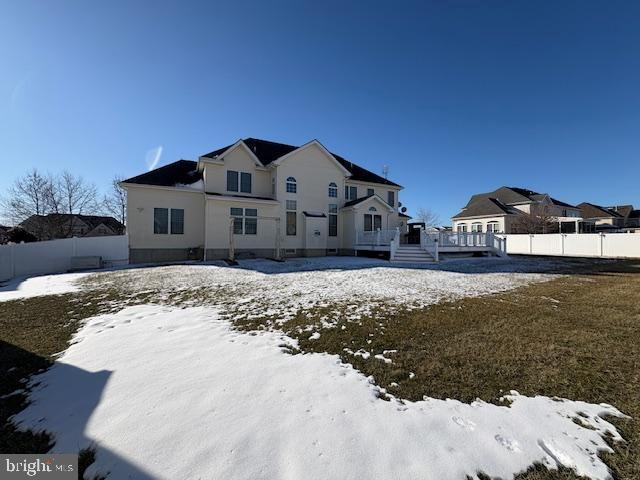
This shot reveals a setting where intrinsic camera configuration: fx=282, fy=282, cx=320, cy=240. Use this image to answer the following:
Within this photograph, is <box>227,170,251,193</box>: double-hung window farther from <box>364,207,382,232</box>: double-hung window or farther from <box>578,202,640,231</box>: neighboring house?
<box>578,202,640,231</box>: neighboring house

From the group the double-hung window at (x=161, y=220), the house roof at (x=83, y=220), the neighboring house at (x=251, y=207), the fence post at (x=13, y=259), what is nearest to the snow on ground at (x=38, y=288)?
the fence post at (x=13, y=259)

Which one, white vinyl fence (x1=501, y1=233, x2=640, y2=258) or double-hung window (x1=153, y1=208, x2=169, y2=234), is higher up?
double-hung window (x1=153, y1=208, x2=169, y2=234)

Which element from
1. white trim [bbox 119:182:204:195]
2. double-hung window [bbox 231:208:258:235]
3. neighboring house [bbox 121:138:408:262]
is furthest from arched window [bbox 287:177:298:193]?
white trim [bbox 119:182:204:195]

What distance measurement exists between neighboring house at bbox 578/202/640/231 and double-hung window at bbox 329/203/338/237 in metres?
48.6

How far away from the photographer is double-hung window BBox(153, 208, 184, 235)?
16.4 meters

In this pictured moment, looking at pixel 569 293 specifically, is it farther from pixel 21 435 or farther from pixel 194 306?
pixel 21 435

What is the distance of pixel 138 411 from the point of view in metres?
2.68

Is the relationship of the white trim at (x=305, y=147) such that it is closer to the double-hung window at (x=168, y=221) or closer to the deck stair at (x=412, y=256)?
the double-hung window at (x=168, y=221)

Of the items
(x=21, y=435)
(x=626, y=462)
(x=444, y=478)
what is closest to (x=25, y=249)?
(x=21, y=435)

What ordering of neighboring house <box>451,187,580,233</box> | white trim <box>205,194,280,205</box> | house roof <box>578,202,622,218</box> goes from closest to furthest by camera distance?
white trim <box>205,194,280,205</box>, neighboring house <box>451,187,580,233</box>, house roof <box>578,202,622,218</box>

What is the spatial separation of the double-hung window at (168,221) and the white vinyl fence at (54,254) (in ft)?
5.70

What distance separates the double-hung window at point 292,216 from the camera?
62.8 ft

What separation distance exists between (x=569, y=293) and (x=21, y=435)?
11.0 m
